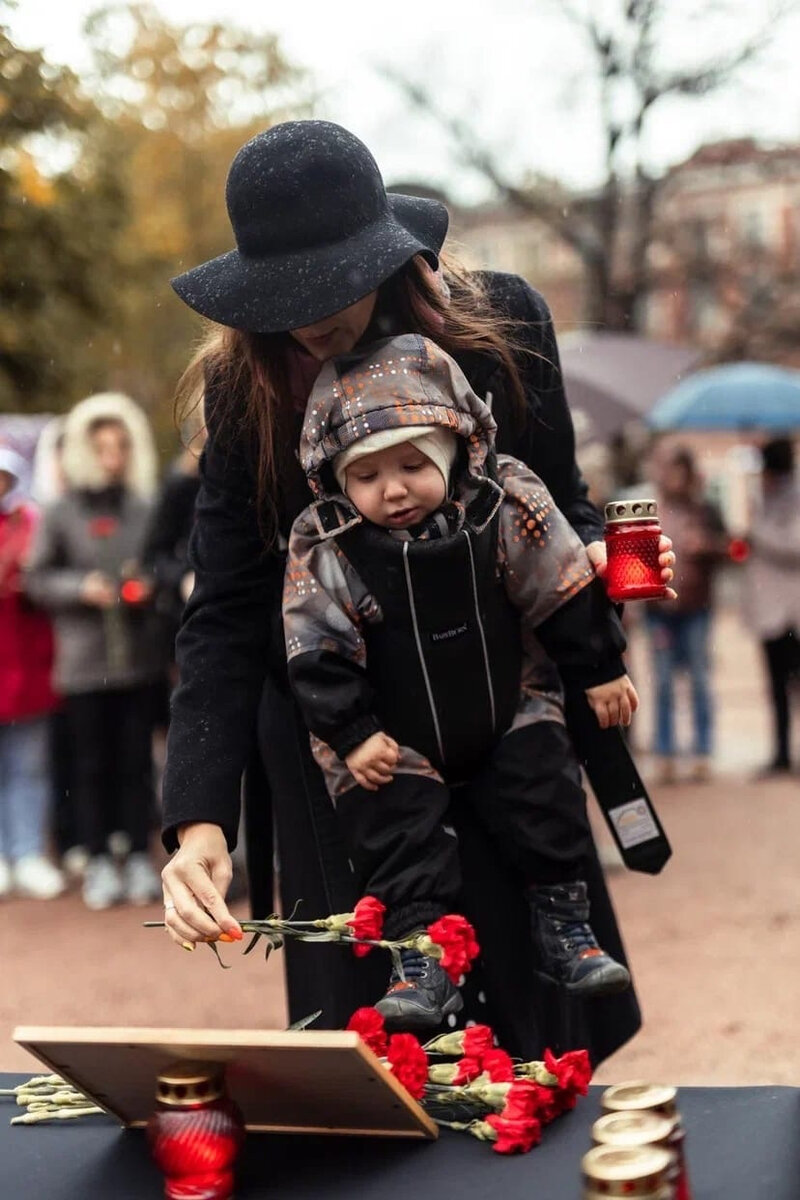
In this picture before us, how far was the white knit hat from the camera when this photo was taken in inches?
75.8

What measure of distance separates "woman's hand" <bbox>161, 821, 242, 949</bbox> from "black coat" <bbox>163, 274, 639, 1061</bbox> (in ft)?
0.19

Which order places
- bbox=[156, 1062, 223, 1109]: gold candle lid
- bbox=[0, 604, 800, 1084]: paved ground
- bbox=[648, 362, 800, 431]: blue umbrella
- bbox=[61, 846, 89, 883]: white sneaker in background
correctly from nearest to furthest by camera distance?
bbox=[156, 1062, 223, 1109]: gold candle lid < bbox=[0, 604, 800, 1084]: paved ground < bbox=[61, 846, 89, 883]: white sneaker in background < bbox=[648, 362, 800, 431]: blue umbrella

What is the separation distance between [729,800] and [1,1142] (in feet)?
22.0

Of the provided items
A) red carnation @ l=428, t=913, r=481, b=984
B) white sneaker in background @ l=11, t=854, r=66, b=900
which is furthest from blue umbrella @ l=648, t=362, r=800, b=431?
red carnation @ l=428, t=913, r=481, b=984

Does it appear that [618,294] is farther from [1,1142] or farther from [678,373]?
[1,1142]

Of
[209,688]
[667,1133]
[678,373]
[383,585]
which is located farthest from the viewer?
[678,373]

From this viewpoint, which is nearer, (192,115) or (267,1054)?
(267,1054)

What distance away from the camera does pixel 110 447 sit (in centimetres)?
A: 628

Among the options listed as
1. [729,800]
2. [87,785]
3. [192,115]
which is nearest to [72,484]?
[87,785]

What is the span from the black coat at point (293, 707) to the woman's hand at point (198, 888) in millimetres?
57

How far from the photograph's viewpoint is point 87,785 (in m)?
6.51

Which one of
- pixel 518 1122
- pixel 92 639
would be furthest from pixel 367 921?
pixel 92 639

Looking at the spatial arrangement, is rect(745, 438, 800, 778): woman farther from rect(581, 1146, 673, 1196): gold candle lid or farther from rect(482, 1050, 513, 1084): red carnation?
rect(581, 1146, 673, 1196): gold candle lid

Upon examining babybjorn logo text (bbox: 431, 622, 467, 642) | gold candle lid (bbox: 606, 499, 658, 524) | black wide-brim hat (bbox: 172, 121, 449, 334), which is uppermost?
black wide-brim hat (bbox: 172, 121, 449, 334)
